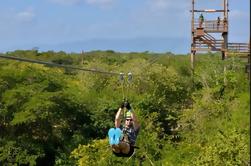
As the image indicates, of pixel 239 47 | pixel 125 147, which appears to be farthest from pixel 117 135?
pixel 239 47

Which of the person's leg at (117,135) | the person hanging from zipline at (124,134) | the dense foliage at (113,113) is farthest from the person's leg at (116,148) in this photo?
the dense foliage at (113,113)

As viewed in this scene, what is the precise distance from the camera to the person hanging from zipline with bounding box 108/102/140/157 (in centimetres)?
1434

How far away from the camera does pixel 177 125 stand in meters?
41.2

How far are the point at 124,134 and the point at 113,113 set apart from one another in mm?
25748

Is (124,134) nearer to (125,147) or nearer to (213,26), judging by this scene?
(125,147)

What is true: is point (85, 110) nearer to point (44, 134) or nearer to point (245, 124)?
point (44, 134)

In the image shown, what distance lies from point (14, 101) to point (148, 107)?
→ 8696 millimetres

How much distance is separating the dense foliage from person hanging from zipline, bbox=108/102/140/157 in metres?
13.9

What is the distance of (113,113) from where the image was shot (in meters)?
40.4

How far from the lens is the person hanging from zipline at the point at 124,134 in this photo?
1434 cm

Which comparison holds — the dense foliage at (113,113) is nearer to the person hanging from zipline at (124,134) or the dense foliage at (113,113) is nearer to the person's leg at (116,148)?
the person hanging from zipline at (124,134)

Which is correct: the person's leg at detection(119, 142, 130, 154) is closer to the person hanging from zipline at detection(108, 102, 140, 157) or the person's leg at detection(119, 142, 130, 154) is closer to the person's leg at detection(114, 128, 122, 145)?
the person hanging from zipline at detection(108, 102, 140, 157)

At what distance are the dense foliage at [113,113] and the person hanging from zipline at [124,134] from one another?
13.9 meters

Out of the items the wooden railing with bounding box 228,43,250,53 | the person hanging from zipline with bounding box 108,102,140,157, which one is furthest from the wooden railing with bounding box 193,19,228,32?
the person hanging from zipline with bounding box 108,102,140,157
